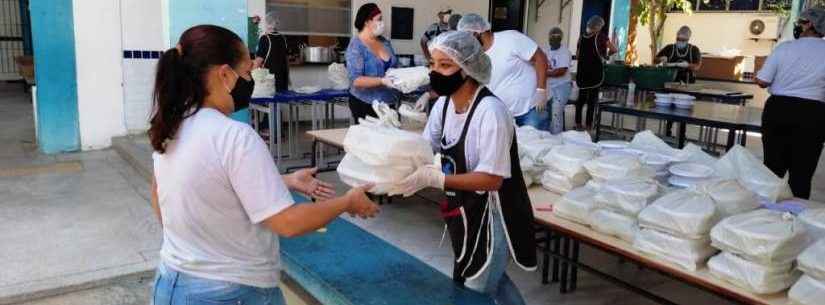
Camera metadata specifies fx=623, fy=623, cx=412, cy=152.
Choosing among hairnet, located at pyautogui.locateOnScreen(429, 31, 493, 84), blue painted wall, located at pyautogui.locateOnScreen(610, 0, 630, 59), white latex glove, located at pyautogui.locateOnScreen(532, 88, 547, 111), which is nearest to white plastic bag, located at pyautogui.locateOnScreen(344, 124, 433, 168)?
hairnet, located at pyautogui.locateOnScreen(429, 31, 493, 84)

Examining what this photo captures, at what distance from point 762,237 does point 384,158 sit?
127 centimetres

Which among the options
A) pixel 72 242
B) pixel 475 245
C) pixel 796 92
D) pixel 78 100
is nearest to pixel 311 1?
pixel 78 100

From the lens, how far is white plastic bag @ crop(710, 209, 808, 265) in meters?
1.99

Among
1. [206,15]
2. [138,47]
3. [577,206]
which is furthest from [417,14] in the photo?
[577,206]

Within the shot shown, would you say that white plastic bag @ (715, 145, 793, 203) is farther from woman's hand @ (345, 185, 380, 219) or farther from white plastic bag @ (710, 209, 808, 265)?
woman's hand @ (345, 185, 380, 219)

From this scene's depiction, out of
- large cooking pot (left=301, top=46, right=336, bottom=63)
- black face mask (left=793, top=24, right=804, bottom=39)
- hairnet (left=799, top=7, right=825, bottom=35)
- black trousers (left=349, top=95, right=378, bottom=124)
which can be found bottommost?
black trousers (left=349, top=95, right=378, bottom=124)

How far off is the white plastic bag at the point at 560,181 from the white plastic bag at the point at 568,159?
0.02m

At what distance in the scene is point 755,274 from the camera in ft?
6.51

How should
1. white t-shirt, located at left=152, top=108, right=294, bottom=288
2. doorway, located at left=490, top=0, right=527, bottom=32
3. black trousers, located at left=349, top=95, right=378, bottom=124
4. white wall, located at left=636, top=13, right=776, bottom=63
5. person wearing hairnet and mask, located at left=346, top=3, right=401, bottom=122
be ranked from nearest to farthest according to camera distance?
white t-shirt, located at left=152, top=108, right=294, bottom=288, person wearing hairnet and mask, located at left=346, top=3, right=401, bottom=122, black trousers, located at left=349, top=95, right=378, bottom=124, doorway, located at left=490, top=0, right=527, bottom=32, white wall, located at left=636, top=13, right=776, bottom=63

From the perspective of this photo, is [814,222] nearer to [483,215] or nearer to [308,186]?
[483,215]

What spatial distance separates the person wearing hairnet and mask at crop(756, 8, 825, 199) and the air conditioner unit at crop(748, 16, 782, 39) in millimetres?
11032

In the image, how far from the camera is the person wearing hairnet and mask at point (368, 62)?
4.70 metres

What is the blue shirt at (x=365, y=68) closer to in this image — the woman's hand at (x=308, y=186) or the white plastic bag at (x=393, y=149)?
the white plastic bag at (x=393, y=149)

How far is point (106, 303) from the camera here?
3354 millimetres
